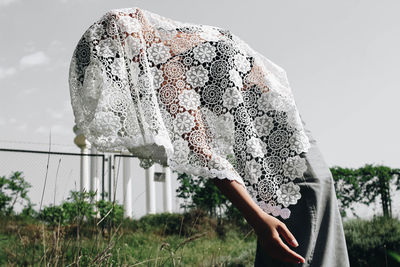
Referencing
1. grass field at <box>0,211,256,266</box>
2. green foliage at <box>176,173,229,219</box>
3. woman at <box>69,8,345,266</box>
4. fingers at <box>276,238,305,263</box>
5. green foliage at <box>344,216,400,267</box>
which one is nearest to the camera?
fingers at <box>276,238,305,263</box>

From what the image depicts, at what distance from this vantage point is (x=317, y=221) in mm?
1444

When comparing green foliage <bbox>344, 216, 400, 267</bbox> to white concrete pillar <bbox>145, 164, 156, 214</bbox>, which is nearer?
green foliage <bbox>344, 216, 400, 267</bbox>

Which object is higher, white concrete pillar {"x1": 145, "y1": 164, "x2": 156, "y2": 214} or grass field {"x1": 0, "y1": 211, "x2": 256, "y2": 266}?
white concrete pillar {"x1": 145, "y1": 164, "x2": 156, "y2": 214}

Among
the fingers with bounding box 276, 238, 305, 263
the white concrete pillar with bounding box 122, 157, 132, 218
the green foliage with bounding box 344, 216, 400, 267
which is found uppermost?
the white concrete pillar with bounding box 122, 157, 132, 218

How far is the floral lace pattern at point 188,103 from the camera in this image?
56.2 inches

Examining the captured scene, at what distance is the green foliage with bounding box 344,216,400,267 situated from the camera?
4.39 metres

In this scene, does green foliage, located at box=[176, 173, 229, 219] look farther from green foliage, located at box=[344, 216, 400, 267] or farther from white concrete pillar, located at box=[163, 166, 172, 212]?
green foliage, located at box=[344, 216, 400, 267]

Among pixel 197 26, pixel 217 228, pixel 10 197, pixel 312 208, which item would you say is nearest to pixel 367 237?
pixel 217 228

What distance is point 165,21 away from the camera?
1.67 m

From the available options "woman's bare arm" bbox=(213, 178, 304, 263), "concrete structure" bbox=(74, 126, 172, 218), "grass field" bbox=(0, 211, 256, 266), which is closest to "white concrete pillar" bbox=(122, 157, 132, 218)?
"concrete structure" bbox=(74, 126, 172, 218)

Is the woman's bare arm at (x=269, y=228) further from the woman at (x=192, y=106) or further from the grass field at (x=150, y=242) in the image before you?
the grass field at (x=150, y=242)

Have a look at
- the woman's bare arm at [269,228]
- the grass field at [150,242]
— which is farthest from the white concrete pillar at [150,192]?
the woman's bare arm at [269,228]

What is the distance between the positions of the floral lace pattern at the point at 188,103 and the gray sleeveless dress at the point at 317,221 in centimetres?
8

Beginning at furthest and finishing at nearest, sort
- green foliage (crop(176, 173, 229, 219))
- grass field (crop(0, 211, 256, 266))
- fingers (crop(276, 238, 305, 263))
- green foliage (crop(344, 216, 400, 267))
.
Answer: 1. green foliage (crop(176, 173, 229, 219))
2. green foliage (crop(344, 216, 400, 267))
3. grass field (crop(0, 211, 256, 266))
4. fingers (crop(276, 238, 305, 263))
